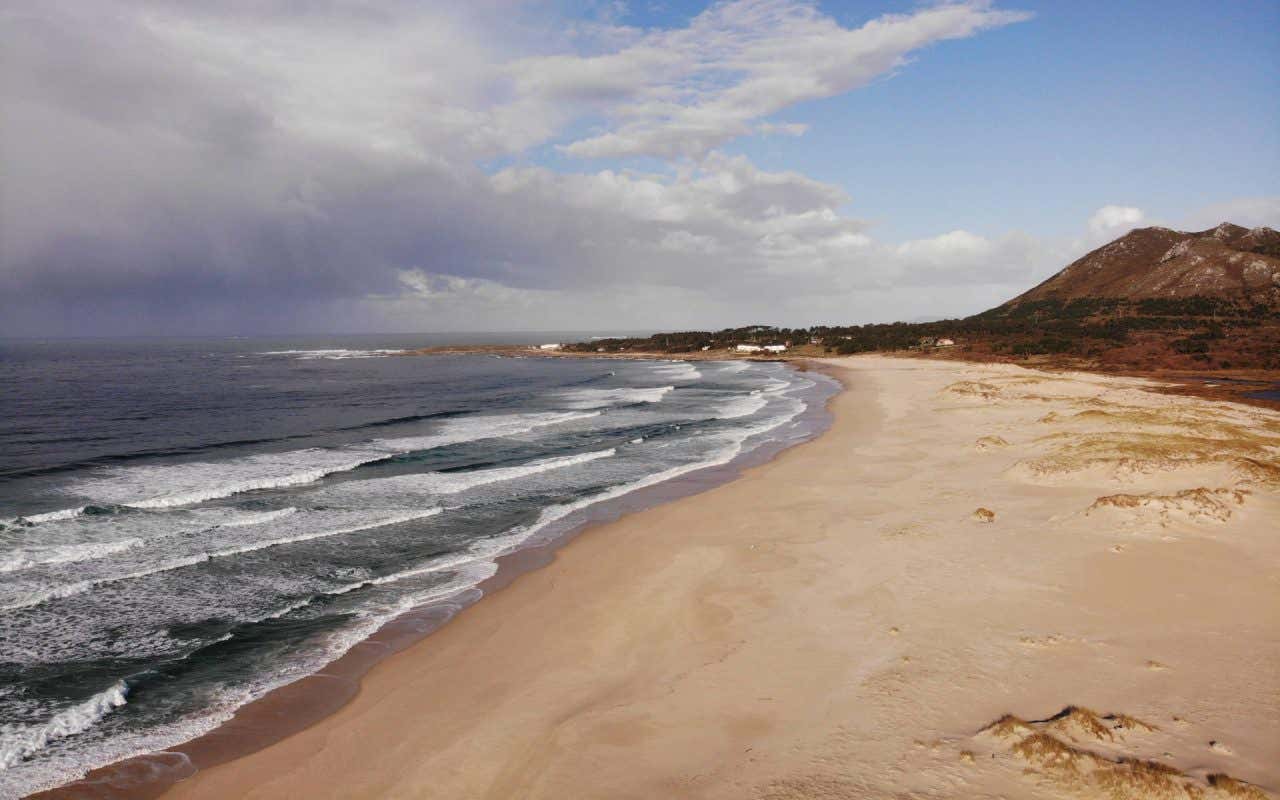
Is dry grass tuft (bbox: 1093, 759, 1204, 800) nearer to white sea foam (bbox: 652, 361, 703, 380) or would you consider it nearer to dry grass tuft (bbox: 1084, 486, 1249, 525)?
dry grass tuft (bbox: 1084, 486, 1249, 525)

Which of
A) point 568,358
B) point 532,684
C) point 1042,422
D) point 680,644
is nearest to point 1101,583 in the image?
point 680,644

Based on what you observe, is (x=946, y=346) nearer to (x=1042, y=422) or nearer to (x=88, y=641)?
(x=1042, y=422)

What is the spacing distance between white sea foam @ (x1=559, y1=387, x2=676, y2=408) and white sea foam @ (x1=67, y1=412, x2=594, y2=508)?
15.9 metres

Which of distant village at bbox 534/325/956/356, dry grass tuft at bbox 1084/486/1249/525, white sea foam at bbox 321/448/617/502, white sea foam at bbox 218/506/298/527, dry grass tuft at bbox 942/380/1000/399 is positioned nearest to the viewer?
dry grass tuft at bbox 1084/486/1249/525

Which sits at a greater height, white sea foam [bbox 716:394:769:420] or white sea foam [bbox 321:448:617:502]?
white sea foam [bbox 716:394:769:420]

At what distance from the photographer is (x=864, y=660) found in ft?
32.5

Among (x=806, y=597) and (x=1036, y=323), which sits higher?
(x=1036, y=323)

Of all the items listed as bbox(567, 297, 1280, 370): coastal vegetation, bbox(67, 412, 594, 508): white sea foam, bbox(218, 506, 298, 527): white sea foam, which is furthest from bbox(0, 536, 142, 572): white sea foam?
bbox(567, 297, 1280, 370): coastal vegetation

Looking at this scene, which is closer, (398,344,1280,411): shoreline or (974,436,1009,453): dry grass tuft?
(974,436,1009,453): dry grass tuft

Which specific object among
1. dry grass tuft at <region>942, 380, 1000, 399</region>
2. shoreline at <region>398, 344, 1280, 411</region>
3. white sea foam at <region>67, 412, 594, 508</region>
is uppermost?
shoreline at <region>398, 344, 1280, 411</region>

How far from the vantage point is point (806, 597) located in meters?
12.7

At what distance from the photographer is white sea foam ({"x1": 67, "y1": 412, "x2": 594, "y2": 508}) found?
2266cm

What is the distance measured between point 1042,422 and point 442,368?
80.3 m

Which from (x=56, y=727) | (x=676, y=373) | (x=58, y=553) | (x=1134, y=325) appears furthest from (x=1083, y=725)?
(x=1134, y=325)
